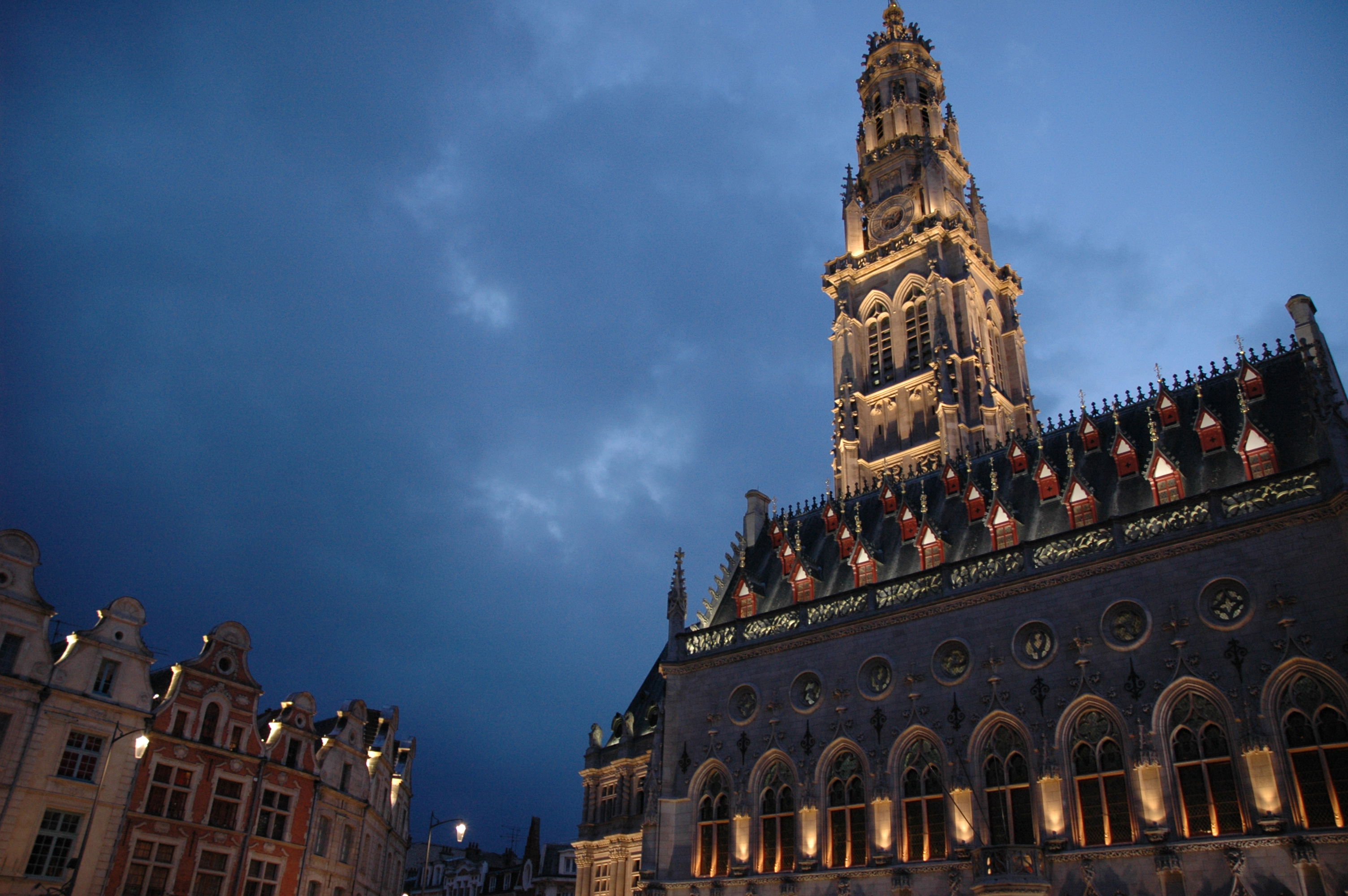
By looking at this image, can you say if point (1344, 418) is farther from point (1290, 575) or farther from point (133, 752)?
point (133, 752)

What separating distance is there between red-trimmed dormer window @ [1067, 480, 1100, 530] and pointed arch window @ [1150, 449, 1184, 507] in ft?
6.41

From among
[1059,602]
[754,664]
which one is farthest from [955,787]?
[754,664]

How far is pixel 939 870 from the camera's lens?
93.6 feet

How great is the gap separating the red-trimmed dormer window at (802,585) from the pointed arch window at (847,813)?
7477 millimetres

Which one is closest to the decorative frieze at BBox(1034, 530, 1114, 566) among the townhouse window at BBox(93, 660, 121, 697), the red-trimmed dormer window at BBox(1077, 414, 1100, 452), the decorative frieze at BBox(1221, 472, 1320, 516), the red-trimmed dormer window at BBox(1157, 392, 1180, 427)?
the decorative frieze at BBox(1221, 472, 1320, 516)

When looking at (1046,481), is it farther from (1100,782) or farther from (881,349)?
(881,349)

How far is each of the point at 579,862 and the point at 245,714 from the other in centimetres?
1939

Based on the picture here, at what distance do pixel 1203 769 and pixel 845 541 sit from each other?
55.2 feet

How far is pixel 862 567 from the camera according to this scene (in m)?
37.3

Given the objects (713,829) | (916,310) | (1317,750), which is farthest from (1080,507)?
(916,310)

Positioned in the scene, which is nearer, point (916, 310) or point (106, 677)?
point (106, 677)

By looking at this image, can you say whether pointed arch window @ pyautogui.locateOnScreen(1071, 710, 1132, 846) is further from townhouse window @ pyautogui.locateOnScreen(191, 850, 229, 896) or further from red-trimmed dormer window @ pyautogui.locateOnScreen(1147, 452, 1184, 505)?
townhouse window @ pyautogui.locateOnScreen(191, 850, 229, 896)

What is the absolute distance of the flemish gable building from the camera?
24.6 m

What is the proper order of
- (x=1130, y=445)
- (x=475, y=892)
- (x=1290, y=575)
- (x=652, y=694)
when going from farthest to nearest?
1. (x=475, y=892)
2. (x=652, y=694)
3. (x=1130, y=445)
4. (x=1290, y=575)
